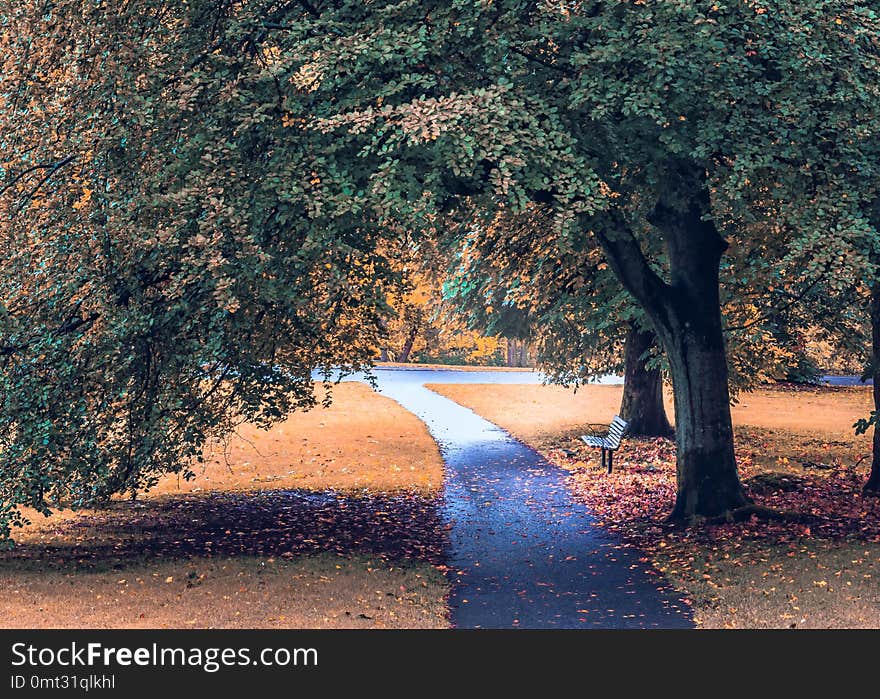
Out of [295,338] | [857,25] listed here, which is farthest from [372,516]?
[857,25]

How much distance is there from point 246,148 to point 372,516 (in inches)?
266

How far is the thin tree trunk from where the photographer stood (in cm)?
6291

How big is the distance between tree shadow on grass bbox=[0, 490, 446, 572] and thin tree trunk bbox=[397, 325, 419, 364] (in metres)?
44.9

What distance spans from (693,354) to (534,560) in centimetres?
379

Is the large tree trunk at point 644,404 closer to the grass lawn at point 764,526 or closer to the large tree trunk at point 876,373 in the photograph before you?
the grass lawn at point 764,526

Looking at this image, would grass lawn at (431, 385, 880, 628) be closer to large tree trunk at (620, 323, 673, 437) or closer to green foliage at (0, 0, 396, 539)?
large tree trunk at (620, 323, 673, 437)

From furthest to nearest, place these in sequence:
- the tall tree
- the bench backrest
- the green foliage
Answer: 1. the bench backrest
2. the green foliage
3. the tall tree

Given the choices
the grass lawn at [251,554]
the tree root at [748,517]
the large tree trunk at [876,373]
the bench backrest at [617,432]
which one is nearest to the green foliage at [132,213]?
the grass lawn at [251,554]

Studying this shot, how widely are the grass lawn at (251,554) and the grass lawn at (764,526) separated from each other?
2845 mm

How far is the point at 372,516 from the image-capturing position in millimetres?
15133

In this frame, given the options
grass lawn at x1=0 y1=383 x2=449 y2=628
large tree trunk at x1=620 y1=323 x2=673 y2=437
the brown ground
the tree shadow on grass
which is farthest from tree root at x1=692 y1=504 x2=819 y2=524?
large tree trunk at x1=620 y1=323 x2=673 y2=437

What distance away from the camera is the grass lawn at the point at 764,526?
9.23 metres

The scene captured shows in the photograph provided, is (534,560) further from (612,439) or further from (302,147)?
(612,439)

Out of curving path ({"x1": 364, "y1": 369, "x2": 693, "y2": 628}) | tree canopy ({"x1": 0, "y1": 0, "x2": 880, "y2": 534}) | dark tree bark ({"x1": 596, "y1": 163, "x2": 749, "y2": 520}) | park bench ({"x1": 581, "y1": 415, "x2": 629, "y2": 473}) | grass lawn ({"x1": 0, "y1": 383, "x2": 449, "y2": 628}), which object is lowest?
curving path ({"x1": 364, "y1": 369, "x2": 693, "y2": 628})
